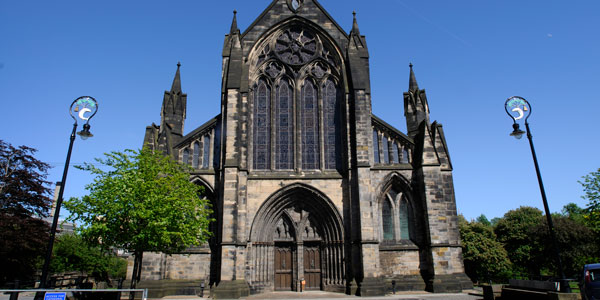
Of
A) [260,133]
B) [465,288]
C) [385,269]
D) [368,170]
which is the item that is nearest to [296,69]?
[260,133]

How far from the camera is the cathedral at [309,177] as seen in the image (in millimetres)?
19312

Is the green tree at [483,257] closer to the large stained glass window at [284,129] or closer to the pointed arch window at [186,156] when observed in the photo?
the large stained glass window at [284,129]

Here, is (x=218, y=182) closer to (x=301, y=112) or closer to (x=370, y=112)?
(x=301, y=112)

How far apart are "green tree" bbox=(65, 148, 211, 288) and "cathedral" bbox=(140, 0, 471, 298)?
147 inches

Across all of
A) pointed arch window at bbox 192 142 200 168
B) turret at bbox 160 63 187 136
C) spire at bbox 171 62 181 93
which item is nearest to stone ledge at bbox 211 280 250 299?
pointed arch window at bbox 192 142 200 168

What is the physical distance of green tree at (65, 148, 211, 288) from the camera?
1460cm

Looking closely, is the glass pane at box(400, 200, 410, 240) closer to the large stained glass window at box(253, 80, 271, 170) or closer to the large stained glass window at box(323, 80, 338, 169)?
the large stained glass window at box(323, 80, 338, 169)

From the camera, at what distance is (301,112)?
74.1 feet

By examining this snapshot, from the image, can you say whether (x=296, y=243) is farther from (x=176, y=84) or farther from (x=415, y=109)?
(x=176, y=84)

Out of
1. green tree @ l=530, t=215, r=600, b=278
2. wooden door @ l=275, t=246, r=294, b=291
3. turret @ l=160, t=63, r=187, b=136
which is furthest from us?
green tree @ l=530, t=215, r=600, b=278

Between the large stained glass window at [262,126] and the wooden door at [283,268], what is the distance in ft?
14.8

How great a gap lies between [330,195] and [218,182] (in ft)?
19.4

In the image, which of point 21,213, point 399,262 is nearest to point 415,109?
point 399,262

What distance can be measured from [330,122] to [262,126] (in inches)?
151
